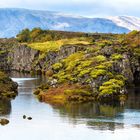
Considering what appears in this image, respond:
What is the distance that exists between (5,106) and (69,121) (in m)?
26.5

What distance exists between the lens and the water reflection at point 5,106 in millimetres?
121500

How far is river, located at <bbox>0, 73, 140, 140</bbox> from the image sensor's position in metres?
94.9

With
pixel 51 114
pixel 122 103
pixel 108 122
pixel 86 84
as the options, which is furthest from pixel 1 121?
pixel 86 84

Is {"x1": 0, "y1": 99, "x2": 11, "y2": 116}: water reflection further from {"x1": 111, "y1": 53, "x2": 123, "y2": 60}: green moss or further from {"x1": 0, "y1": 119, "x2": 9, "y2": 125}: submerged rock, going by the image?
{"x1": 111, "y1": 53, "x2": 123, "y2": 60}: green moss

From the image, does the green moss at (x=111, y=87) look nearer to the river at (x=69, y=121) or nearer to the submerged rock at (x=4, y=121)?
the river at (x=69, y=121)

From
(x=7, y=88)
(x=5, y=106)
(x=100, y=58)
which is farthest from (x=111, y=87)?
(x=5, y=106)

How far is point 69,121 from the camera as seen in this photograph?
361 feet

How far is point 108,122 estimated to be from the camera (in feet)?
355

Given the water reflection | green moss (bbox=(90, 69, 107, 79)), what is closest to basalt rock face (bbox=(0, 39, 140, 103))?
green moss (bbox=(90, 69, 107, 79))

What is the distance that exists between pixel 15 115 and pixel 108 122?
2209 cm

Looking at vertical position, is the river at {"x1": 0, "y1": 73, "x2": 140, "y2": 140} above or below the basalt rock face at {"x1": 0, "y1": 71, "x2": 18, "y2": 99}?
below

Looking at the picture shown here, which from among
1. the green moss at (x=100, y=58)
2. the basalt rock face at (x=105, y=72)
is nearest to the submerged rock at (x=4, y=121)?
the basalt rock face at (x=105, y=72)

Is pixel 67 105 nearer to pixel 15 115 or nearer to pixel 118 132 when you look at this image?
pixel 15 115

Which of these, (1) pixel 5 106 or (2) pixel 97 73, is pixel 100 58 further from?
(1) pixel 5 106
